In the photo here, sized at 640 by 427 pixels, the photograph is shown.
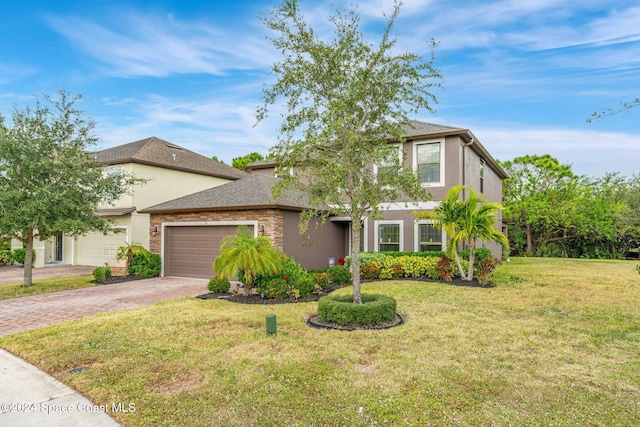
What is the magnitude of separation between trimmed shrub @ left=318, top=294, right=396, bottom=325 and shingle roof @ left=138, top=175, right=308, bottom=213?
17.2ft

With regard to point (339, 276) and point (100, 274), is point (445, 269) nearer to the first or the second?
point (339, 276)

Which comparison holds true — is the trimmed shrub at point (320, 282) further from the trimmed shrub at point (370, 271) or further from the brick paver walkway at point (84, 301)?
the brick paver walkway at point (84, 301)

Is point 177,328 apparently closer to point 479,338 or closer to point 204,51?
point 479,338

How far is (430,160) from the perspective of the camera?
13.4m

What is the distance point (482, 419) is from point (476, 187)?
13360 mm

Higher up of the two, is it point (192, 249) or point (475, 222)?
point (475, 222)

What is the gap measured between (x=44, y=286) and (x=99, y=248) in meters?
6.44

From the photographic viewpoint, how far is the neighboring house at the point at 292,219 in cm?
1231

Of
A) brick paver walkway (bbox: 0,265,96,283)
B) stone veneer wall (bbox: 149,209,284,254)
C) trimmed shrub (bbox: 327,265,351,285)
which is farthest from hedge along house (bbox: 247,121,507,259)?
brick paver walkway (bbox: 0,265,96,283)

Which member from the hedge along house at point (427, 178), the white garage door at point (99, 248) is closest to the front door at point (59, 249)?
the white garage door at point (99, 248)

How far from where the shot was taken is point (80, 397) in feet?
13.3

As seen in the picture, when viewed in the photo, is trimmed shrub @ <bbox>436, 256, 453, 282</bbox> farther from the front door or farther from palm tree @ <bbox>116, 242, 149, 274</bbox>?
the front door

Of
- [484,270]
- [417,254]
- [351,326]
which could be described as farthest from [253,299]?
[484,270]

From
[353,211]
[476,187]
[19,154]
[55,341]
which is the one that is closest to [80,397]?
[55,341]
